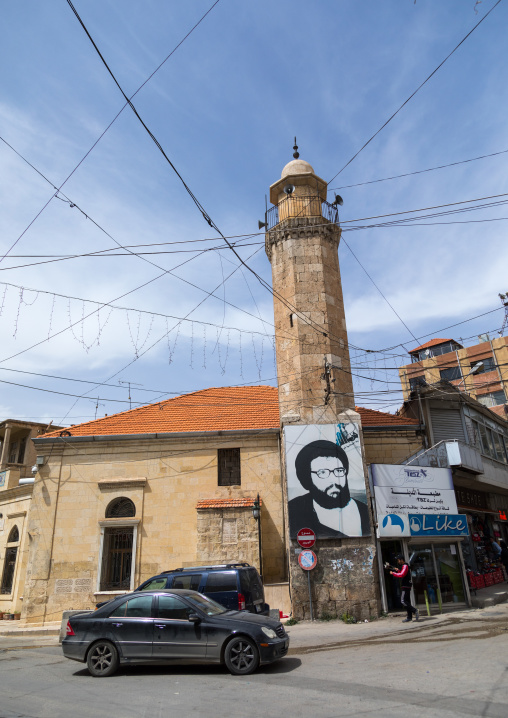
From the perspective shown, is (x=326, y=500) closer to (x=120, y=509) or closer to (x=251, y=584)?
(x=251, y=584)

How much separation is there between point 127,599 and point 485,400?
43539mm

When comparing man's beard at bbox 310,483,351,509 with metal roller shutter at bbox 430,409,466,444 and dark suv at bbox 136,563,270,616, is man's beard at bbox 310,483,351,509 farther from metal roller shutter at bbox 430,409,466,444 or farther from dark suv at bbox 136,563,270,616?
metal roller shutter at bbox 430,409,466,444

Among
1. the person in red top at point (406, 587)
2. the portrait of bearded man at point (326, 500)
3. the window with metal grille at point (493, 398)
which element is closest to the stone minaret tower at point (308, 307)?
the portrait of bearded man at point (326, 500)

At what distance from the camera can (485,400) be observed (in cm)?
4519

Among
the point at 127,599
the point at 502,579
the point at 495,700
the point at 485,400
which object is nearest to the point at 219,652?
the point at 127,599

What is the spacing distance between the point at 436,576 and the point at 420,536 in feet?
4.84

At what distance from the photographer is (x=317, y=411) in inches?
646

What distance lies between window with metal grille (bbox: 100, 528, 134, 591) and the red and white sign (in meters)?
7.15

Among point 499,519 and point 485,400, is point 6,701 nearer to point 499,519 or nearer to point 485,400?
point 499,519

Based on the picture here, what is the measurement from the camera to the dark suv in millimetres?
10594

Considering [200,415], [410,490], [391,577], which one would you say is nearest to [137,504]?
[200,415]

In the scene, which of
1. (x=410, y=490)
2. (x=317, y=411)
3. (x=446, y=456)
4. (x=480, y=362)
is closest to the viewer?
(x=410, y=490)

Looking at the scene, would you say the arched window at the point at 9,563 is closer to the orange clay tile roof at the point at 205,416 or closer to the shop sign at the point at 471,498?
the orange clay tile roof at the point at 205,416

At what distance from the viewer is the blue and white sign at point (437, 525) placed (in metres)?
15.1
